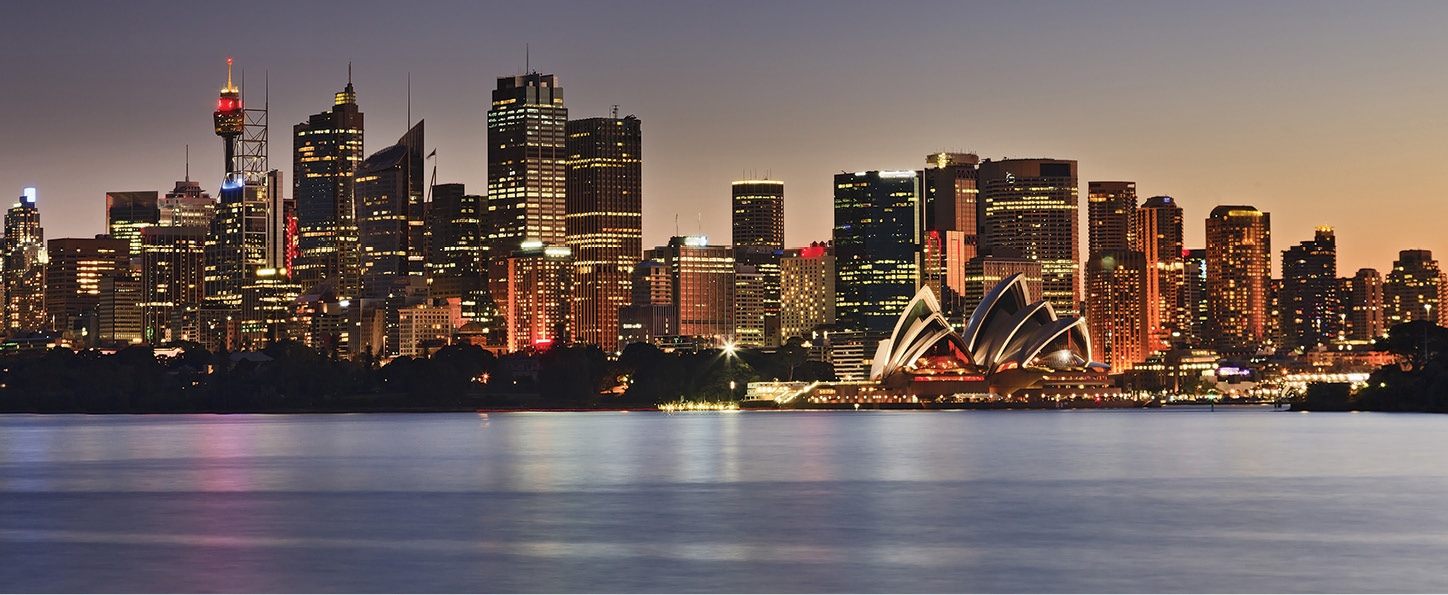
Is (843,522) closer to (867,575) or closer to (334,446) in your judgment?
(867,575)

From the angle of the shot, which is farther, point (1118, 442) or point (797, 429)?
point (797, 429)

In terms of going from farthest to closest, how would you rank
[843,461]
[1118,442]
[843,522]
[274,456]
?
1. [1118,442]
2. [274,456]
3. [843,461]
4. [843,522]

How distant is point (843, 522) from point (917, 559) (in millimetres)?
8880

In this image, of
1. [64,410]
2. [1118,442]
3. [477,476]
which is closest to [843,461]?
[477,476]

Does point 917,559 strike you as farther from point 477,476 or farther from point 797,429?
point 797,429

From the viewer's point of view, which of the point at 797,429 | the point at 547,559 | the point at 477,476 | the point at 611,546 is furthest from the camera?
the point at 797,429

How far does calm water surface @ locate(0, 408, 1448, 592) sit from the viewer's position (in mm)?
36062

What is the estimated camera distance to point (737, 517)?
5031 centimetres

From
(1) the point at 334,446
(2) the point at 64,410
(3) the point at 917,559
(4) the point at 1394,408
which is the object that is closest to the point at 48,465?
(1) the point at 334,446

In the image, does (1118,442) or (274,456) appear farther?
(1118,442)

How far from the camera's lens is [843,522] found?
159 ft

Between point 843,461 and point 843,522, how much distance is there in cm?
3163

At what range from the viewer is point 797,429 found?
428 ft

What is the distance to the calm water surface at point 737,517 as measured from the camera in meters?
36.1
